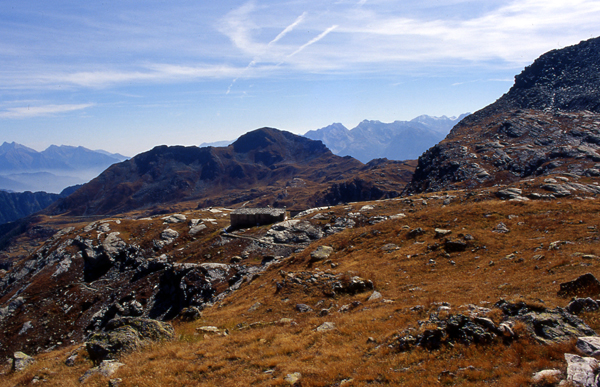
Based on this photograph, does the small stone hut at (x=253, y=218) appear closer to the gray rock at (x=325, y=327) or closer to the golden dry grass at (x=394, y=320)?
the golden dry grass at (x=394, y=320)

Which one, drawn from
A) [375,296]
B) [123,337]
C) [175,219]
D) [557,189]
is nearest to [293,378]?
[123,337]

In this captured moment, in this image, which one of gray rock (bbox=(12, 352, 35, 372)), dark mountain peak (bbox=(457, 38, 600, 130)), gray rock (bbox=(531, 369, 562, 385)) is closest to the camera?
gray rock (bbox=(531, 369, 562, 385))

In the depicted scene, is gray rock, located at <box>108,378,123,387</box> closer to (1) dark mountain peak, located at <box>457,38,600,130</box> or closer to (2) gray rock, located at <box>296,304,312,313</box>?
(2) gray rock, located at <box>296,304,312,313</box>

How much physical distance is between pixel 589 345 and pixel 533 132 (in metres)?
142

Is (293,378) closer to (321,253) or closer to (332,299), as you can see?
(332,299)

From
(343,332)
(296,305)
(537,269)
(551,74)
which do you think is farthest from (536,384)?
(551,74)

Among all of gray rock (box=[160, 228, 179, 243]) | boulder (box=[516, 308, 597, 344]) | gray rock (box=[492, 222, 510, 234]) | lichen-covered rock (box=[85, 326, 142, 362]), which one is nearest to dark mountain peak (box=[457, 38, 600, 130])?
gray rock (box=[492, 222, 510, 234])

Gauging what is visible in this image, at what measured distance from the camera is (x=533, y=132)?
394 feet

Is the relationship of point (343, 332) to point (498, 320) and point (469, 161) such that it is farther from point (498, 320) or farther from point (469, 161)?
point (469, 161)

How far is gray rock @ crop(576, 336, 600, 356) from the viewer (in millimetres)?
10690

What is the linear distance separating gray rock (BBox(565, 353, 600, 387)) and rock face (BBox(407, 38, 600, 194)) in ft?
318

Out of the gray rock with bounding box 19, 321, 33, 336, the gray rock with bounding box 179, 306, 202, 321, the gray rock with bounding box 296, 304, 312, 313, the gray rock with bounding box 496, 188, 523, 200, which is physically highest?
the gray rock with bounding box 496, 188, 523, 200

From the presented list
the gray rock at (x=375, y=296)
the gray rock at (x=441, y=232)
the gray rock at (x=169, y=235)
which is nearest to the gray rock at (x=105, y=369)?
the gray rock at (x=375, y=296)

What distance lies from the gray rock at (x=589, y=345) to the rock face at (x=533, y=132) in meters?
95.1
